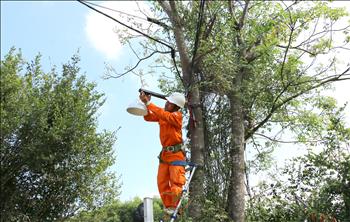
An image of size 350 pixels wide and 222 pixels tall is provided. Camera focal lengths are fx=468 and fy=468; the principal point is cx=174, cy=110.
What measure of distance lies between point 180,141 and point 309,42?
12.8 feet

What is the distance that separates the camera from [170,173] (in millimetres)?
6703

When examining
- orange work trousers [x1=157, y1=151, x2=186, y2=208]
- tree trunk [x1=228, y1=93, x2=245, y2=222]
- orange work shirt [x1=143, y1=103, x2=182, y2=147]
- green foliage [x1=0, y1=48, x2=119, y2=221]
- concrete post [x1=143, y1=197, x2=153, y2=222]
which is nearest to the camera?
concrete post [x1=143, y1=197, x2=153, y2=222]

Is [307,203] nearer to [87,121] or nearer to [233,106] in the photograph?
[233,106]

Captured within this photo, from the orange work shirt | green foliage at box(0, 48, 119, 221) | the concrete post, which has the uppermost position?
green foliage at box(0, 48, 119, 221)

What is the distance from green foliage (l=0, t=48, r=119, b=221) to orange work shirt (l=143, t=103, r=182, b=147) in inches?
244

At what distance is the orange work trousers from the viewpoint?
6.52 metres

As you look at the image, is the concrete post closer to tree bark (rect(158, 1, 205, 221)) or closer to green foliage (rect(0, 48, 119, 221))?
tree bark (rect(158, 1, 205, 221))

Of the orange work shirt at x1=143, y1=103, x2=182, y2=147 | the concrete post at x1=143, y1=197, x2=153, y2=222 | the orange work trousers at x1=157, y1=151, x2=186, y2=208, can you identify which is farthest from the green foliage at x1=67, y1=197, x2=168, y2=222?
the concrete post at x1=143, y1=197, x2=153, y2=222

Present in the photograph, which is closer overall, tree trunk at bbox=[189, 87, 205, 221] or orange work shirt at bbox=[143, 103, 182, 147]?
orange work shirt at bbox=[143, 103, 182, 147]

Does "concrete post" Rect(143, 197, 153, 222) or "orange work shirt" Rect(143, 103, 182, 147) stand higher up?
"orange work shirt" Rect(143, 103, 182, 147)

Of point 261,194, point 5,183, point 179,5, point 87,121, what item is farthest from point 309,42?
point 5,183

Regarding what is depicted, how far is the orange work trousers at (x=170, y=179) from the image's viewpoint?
6.52 m

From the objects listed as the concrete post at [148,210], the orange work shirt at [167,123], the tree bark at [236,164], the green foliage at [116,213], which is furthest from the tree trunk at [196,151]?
the green foliage at [116,213]

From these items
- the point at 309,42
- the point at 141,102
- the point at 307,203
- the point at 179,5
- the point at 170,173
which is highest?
the point at 179,5
